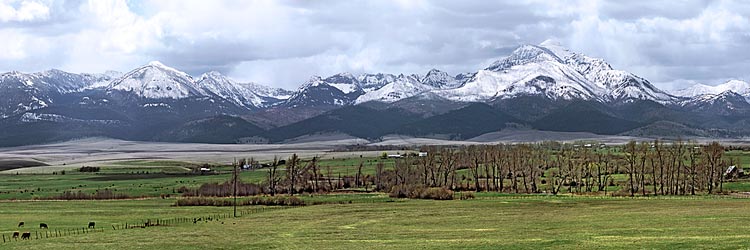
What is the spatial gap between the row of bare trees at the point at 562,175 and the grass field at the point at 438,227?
3521 cm

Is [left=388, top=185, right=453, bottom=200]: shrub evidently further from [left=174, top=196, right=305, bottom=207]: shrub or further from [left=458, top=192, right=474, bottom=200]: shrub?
[left=174, top=196, right=305, bottom=207]: shrub

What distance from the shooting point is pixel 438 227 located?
272 ft

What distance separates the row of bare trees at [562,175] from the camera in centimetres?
15575

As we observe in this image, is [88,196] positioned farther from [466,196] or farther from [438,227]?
[438,227]

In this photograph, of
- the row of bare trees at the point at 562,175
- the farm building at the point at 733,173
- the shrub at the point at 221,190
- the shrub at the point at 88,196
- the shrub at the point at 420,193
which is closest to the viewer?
the shrub at the point at 420,193

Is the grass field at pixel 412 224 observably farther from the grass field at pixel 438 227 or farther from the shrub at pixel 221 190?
the shrub at pixel 221 190

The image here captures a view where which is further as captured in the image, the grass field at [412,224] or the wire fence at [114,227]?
the wire fence at [114,227]

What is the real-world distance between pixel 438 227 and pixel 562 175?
95862mm

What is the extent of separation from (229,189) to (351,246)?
98.6m

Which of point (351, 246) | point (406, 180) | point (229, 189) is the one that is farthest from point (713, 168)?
point (351, 246)

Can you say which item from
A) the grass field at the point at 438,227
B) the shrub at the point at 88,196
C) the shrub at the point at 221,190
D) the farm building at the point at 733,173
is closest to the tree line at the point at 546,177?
the shrub at the point at 221,190

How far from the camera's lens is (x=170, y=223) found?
95.4 meters

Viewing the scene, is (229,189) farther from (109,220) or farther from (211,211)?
(109,220)

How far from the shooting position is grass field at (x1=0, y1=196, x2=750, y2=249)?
216ft
